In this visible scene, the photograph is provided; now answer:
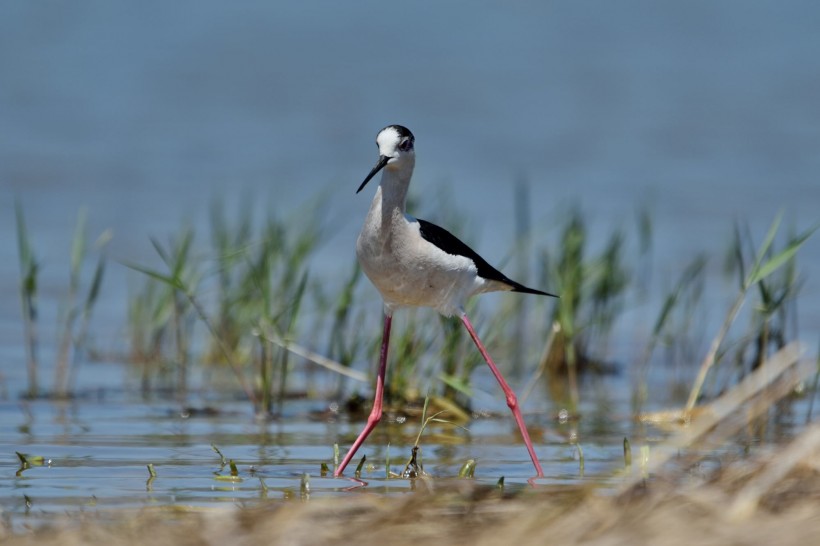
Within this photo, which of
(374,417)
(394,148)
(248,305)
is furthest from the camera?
(248,305)

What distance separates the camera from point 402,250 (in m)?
5.59

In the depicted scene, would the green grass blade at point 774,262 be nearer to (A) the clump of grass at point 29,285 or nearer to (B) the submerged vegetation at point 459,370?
(B) the submerged vegetation at point 459,370

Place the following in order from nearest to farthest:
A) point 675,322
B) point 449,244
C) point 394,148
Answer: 1. point 394,148
2. point 449,244
3. point 675,322

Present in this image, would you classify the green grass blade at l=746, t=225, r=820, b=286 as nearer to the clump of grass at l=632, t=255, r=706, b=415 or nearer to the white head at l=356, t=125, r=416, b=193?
the clump of grass at l=632, t=255, r=706, b=415

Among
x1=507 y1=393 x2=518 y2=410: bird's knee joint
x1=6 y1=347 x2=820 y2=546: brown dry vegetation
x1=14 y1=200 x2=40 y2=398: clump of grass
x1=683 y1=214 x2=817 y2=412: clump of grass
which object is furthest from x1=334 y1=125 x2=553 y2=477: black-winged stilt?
x1=14 y1=200 x2=40 y2=398: clump of grass

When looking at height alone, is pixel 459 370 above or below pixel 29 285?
below

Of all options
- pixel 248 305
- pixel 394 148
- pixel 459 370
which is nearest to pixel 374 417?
pixel 394 148

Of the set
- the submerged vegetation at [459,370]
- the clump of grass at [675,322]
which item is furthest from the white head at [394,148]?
the clump of grass at [675,322]

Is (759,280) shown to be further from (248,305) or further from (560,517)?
(560,517)

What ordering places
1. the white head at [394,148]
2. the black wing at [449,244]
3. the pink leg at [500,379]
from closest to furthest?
the white head at [394,148], the black wing at [449,244], the pink leg at [500,379]

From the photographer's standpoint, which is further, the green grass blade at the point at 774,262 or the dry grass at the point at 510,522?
the green grass blade at the point at 774,262

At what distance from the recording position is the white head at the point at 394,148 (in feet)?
18.2

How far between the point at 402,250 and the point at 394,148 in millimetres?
404

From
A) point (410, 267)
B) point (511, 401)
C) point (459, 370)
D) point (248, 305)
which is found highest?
point (248, 305)
